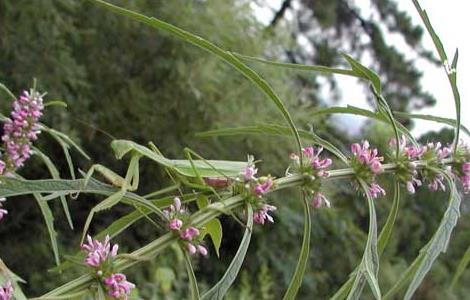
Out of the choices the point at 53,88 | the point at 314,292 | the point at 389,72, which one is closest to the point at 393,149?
the point at 53,88

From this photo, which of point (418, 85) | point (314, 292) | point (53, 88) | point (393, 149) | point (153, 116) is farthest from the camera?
point (418, 85)

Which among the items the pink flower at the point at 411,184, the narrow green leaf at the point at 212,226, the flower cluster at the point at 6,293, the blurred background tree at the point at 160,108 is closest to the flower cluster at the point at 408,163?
the pink flower at the point at 411,184

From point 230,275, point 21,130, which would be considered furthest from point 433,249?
point 21,130

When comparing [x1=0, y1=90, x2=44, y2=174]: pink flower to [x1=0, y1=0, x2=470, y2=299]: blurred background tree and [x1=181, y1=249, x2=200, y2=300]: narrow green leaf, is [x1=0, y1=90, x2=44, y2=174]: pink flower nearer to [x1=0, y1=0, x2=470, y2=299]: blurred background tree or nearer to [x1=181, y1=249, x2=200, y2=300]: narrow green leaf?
[x1=181, y1=249, x2=200, y2=300]: narrow green leaf

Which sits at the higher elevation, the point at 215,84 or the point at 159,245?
the point at 215,84

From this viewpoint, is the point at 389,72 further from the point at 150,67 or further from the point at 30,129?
the point at 30,129
